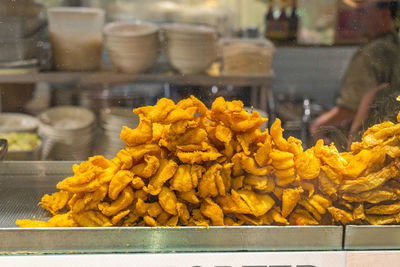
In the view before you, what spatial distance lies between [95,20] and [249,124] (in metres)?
1.37

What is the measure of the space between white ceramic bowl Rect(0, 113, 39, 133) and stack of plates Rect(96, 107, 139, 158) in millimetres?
814

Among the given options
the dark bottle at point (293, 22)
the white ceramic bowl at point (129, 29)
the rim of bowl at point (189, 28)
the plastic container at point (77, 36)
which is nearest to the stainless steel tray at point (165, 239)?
the plastic container at point (77, 36)

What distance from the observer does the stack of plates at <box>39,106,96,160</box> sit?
1.64 m

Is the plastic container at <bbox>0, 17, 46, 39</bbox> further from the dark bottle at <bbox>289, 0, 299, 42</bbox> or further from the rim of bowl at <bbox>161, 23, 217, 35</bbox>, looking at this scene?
the dark bottle at <bbox>289, 0, 299, 42</bbox>

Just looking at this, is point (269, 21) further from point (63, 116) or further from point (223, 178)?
point (223, 178)

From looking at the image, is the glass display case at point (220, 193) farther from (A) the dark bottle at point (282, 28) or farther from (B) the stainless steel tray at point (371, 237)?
(A) the dark bottle at point (282, 28)

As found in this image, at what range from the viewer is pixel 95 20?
2.07 m

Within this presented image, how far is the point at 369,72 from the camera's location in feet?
5.01

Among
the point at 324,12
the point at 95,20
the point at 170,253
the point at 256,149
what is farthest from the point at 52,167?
the point at 324,12

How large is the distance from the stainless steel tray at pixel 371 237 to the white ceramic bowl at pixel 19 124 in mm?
1575

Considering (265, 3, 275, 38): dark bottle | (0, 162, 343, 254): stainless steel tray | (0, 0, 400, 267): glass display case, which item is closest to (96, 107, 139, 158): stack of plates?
(0, 0, 400, 267): glass display case

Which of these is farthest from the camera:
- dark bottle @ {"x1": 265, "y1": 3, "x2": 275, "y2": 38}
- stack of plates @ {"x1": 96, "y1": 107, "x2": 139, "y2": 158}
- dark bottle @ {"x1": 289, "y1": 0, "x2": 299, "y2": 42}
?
dark bottle @ {"x1": 289, "y1": 0, "x2": 299, "y2": 42}

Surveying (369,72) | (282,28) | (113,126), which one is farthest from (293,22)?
(113,126)

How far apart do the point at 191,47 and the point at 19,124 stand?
924 millimetres
